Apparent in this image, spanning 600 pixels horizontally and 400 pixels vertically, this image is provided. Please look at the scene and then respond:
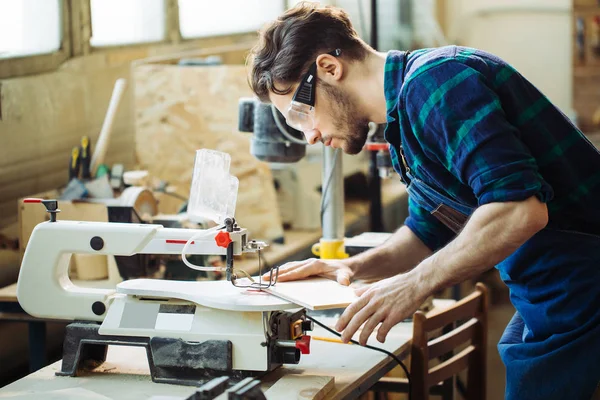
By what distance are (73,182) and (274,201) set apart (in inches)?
40.2

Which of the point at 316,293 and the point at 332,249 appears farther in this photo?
the point at 332,249

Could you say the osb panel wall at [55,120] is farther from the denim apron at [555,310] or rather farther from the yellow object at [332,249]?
the denim apron at [555,310]

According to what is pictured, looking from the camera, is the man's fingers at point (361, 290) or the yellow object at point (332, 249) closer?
the man's fingers at point (361, 290)

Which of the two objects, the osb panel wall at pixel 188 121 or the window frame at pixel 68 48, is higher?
the window frame at pixel 68 48

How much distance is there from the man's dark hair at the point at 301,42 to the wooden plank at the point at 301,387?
0.63m

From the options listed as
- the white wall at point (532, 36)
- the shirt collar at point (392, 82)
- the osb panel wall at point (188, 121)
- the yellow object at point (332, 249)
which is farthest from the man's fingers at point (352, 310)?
the white wall at point (532, 36)

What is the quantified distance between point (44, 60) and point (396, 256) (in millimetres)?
1526

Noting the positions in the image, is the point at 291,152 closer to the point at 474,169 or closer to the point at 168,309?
the point at 168,309

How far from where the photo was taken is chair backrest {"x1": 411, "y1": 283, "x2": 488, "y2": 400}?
233cm

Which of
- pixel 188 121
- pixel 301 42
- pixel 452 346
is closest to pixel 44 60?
pixel 188 121

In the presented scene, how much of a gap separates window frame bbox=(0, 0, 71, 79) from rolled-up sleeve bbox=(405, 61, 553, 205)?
1.67 m

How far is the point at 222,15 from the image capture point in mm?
4559

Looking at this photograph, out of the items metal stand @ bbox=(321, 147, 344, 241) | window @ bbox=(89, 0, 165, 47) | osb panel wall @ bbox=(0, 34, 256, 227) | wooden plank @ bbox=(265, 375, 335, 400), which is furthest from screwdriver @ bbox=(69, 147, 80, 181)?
wooden plank @ bbox=(265, 375, 335, 400)

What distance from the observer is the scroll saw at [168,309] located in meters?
1.84
